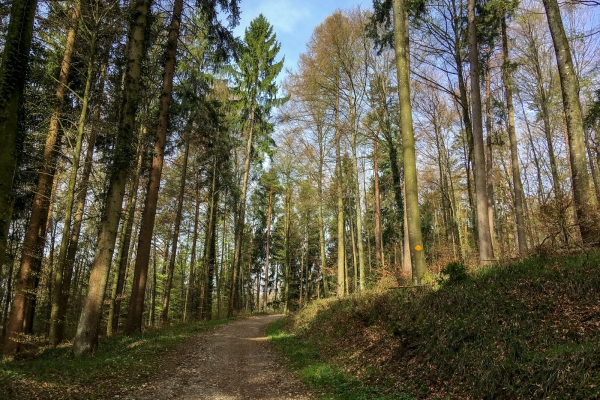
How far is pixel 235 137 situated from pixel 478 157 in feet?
58.0

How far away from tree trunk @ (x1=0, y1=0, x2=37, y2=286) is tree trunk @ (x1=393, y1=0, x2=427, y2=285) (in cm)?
835

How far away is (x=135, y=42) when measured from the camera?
8.61 meters

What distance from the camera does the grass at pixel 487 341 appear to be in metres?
4.20

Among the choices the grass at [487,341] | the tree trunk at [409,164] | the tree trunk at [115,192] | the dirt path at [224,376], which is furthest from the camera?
the tree trunk at [409,164]

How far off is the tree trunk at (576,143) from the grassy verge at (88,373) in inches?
391

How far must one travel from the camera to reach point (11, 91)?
4.43m

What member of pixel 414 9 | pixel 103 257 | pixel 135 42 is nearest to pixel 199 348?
pixel 103 257

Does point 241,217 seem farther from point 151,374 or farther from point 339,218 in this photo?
point 151,374

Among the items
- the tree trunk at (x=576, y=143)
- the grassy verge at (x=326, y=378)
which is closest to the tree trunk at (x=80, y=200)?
the grassy verge at (x=326, y=378)

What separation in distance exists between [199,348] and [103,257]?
4.16 metres

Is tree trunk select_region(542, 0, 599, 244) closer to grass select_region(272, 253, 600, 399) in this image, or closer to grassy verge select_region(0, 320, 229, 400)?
grass select_region(272, 253, 600, 399)

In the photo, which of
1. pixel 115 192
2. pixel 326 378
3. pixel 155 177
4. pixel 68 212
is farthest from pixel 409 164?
pixel 68 212

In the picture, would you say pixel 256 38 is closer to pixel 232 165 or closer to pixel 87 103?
pixel 232 165

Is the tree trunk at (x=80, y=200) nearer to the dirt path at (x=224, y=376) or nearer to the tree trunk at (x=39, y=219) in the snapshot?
the tree trunk at (x=39, y=219)
